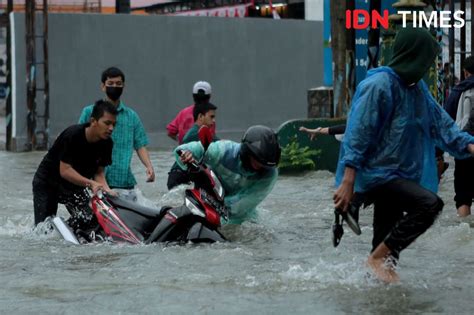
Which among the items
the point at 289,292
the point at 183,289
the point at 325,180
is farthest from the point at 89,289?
the point at 325,180

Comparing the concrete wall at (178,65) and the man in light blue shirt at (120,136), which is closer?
the man in light blue shirt at (120,136)

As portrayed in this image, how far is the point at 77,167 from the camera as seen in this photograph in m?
9.50

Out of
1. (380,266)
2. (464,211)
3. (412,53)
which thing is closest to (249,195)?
(380,266)

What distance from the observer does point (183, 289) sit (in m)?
7.37

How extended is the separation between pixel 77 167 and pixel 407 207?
333cm

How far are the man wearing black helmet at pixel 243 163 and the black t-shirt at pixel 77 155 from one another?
902mm

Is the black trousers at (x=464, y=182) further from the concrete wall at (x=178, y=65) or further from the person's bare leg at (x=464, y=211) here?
the concrete wall at (x=178, y=65)

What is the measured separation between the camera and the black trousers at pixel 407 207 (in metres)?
6.98

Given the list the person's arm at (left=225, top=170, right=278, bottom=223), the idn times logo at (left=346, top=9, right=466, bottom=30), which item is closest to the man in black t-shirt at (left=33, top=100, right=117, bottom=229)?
the person's arm at (left=225, top=170, right=278, bottom=223)

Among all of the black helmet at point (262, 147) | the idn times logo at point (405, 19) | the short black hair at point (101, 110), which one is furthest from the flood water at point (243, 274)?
the idn times logo at point (405, 19)

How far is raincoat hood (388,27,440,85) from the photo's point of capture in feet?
23.1

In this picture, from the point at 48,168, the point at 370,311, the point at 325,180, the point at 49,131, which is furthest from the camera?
the point at 49,131

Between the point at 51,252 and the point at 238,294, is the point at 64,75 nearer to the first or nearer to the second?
the point at 51,252

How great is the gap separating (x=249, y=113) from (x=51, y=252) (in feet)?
55.3
